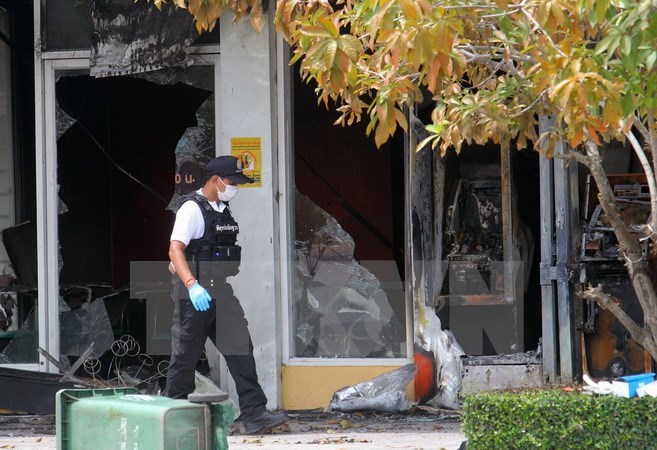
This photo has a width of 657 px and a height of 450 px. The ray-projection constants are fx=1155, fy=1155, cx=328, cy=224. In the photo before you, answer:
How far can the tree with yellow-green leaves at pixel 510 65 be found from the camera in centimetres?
450

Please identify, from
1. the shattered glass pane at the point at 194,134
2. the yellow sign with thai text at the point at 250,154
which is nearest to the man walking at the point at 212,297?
the yellow sign with thai text at the point at 250,154

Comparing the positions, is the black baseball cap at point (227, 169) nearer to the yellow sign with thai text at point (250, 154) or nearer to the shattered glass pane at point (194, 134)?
the yellow sign with thai text at point (250, 154)

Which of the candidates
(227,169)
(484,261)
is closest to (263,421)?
(227,169)

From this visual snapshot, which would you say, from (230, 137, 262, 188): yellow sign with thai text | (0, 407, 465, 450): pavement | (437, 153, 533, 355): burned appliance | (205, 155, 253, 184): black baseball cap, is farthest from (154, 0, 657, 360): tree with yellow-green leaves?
(437, 153, 533, 355): burned appliance

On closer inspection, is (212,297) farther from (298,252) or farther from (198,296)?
(298,252)

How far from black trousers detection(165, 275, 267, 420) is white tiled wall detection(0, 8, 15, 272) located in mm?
3697

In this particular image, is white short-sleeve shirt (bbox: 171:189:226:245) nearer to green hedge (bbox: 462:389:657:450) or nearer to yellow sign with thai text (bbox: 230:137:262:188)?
yellow sign with thai text (bbox: 230:137:262:188)

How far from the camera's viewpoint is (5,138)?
10.9 m

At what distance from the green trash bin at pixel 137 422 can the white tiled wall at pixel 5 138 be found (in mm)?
5153

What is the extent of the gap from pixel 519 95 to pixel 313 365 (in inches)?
139

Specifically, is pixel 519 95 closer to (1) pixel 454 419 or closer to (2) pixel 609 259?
(2) pixel 609 259

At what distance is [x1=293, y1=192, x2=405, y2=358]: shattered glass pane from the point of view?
30.2ft

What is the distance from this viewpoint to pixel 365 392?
885 cm

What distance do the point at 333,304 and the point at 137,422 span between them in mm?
3971
